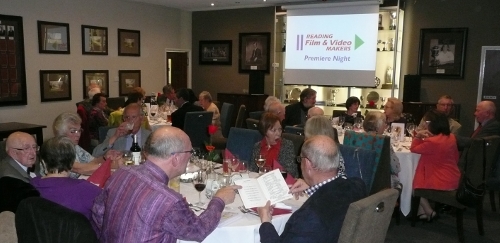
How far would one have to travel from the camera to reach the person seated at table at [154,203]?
2008mm

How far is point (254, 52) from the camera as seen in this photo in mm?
10648

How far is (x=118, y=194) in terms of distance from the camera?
2.10m

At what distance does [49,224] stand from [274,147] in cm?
242

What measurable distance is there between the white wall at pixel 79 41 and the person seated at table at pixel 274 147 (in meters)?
5.82

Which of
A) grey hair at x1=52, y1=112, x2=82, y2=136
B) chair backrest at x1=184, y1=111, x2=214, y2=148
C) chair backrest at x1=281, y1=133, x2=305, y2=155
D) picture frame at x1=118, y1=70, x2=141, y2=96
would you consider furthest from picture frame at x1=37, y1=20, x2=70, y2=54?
chair backrest at x1=281, y1=133, x2=305, y2=155

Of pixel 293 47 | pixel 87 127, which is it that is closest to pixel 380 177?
pixel 87 127

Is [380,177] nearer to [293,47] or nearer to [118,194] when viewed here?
[118,194]

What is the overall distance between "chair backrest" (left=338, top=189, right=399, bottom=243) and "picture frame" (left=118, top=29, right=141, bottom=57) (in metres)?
8.54

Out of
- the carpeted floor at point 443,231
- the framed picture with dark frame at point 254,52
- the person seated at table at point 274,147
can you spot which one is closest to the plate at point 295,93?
the framed picture with dark frame at point 254,52

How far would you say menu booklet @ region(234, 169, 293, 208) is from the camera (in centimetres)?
268

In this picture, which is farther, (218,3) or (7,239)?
(218,3)

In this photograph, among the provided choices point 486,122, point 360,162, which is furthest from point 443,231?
point 486,122

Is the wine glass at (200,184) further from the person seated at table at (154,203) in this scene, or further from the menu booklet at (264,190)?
the person seated at table at (154,203)

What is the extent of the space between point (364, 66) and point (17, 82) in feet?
22.0
